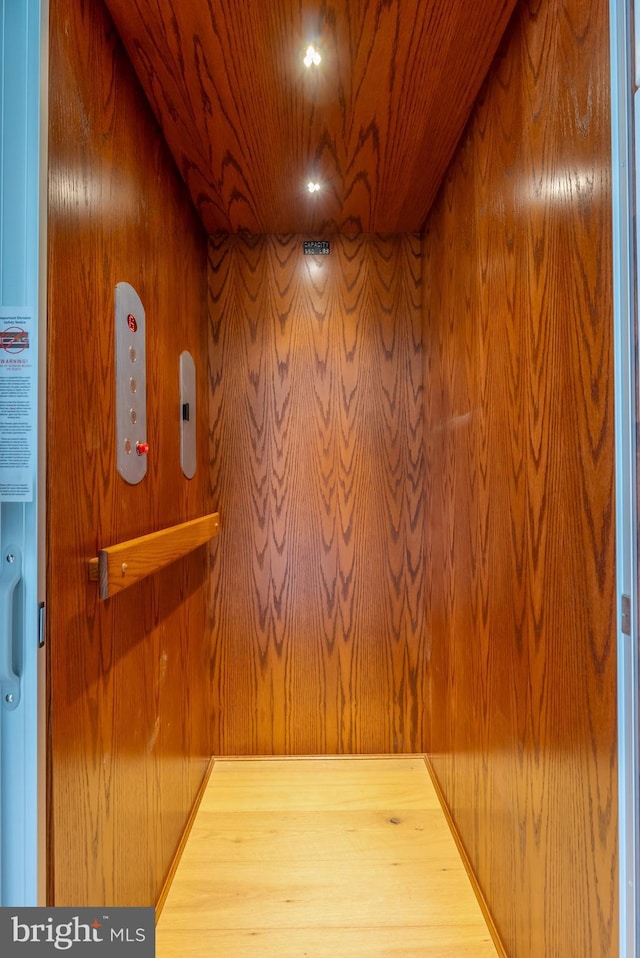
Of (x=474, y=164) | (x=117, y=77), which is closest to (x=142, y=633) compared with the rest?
(x=117, y=77)

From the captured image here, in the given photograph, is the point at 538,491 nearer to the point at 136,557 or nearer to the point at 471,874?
the point at 136,557

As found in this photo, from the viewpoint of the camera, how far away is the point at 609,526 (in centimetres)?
87

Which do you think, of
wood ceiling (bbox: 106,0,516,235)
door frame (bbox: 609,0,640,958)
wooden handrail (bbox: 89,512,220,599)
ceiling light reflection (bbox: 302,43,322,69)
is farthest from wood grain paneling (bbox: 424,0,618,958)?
wooden handrail (bbox: 89,512,220,599)

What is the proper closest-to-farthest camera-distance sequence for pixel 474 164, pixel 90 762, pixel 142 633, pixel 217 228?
pixel 90 762 < pixel 142 633 < pixel 474 164 < pixel 217 228

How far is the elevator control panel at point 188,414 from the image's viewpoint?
6.36ft

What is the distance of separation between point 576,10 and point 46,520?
54.7 inches

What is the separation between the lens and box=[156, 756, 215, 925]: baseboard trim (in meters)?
1.53

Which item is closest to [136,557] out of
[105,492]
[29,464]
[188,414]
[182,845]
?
[105,492]

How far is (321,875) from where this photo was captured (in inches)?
64.9

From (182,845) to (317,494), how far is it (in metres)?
1.44

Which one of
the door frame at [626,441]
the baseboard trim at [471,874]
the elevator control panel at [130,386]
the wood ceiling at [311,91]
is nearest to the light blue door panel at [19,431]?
the elevator control panel at [130,386]

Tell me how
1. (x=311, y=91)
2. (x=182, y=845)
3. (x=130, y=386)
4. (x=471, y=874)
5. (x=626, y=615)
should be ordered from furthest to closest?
1. (x=182, y=845)
2. (x=471, y=874)
3. (x=311, y=91)
4. (x=130, y=386)
5. (x=626, y=615)

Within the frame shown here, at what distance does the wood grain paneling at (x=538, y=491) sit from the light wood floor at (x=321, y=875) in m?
0.17

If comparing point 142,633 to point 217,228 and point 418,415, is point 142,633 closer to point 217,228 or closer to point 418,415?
point 418,415
